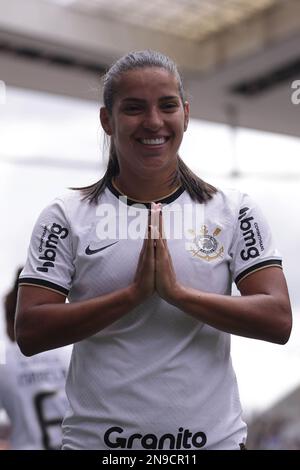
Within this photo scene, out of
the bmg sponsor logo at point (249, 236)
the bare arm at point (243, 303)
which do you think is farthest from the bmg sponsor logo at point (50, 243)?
the bmg sponsor logo at point (249, 236)

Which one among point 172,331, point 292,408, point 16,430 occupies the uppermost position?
point 172,331

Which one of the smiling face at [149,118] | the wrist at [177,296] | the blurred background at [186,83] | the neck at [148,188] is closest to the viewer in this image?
the wrist at [177,296]

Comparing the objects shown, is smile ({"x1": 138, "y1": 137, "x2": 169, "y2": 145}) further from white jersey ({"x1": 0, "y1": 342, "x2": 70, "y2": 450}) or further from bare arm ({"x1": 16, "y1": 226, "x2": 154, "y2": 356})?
white jersey ({"x1": 0, "y1": 342, "x2": 70, "y2": 450})

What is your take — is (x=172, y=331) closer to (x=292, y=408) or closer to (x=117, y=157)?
(x=117, y=157)

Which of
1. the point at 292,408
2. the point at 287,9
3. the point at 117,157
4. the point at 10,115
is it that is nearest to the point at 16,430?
the point at 117,157

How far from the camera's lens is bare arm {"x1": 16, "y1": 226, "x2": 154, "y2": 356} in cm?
177

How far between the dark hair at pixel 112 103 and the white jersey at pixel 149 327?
24 millimetres

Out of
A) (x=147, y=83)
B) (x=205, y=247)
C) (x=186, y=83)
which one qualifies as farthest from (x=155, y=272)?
(x=186, y=83)

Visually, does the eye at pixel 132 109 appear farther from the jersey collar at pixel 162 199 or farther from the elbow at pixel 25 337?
the elbow at pixel 25 337

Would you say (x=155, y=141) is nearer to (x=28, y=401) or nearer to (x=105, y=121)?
(x=105, y=121)

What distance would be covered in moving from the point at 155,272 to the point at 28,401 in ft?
8.63

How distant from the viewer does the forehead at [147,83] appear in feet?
Result: 6.15
